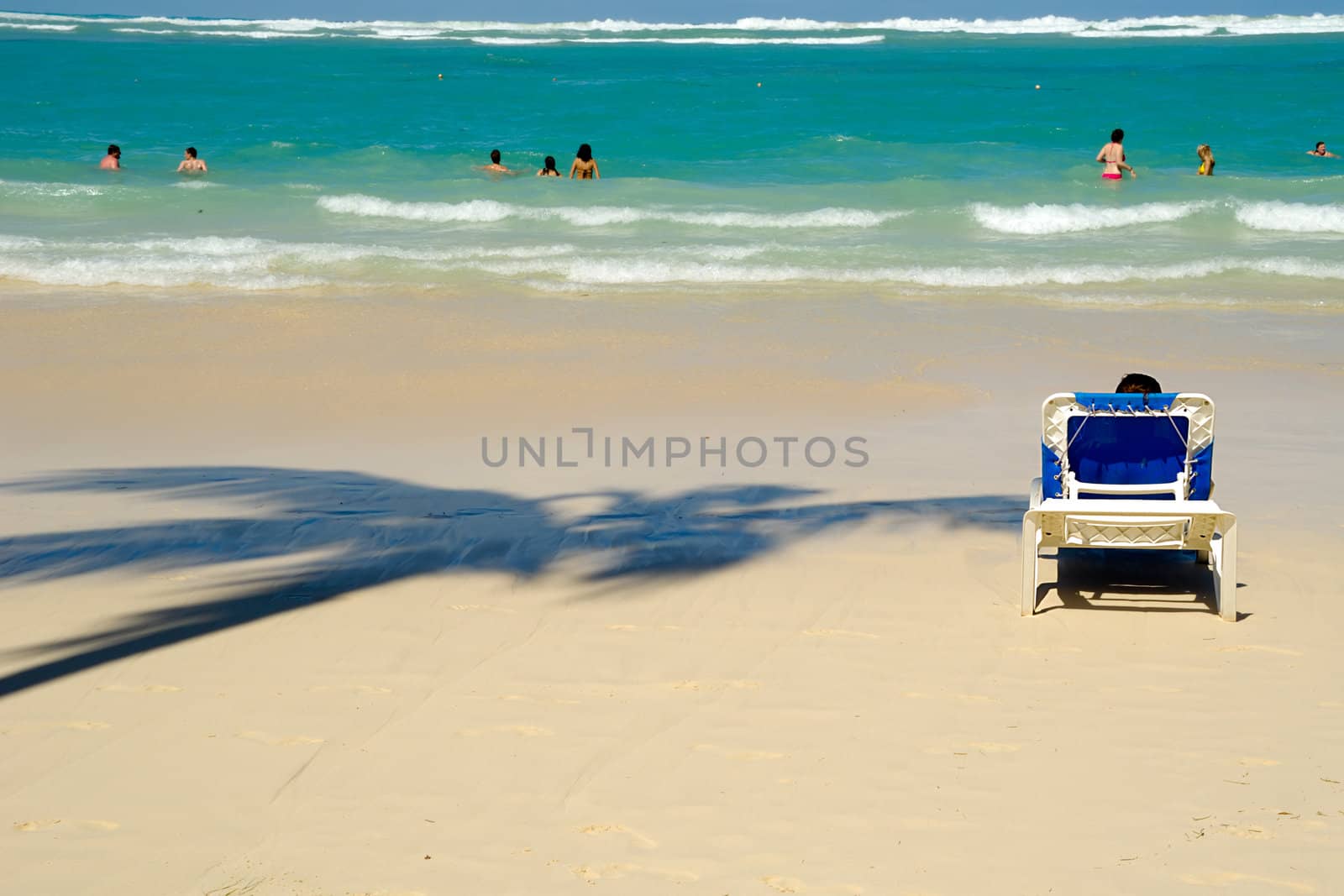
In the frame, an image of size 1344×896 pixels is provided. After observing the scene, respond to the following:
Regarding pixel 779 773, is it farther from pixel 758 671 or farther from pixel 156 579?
pixel 156 579

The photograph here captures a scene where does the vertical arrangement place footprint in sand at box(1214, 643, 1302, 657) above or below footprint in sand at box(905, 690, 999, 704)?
above

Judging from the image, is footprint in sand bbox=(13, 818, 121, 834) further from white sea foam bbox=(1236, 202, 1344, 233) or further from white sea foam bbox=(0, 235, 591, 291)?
white sea foam bbox=(1236, 202, 1344, 233)

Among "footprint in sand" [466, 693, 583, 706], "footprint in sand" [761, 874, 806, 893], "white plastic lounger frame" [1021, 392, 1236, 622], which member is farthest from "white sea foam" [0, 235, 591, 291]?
"footprint in sand" [761, 874, 806, 893]

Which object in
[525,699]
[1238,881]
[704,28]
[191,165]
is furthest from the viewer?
[704,28]

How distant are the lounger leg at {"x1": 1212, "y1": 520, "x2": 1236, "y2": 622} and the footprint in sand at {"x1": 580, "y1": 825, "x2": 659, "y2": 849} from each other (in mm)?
2818

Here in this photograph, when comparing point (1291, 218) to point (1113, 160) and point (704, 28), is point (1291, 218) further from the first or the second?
point (704, 28)

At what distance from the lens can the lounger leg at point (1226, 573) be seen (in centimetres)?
538

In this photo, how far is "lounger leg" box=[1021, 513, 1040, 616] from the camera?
214 inches

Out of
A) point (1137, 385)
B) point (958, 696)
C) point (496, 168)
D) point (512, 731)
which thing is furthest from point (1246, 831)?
point (496, 168)

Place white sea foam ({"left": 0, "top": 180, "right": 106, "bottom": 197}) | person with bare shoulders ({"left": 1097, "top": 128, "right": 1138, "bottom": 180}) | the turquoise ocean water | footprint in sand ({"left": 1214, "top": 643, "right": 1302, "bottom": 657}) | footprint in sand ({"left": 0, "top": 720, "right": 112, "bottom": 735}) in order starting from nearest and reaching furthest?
1. footprint in sand ({"left": 0, "top": 720, "right": 112, "bottom": 735})
2. footprint in sand ({"left": 1214, "top": 643, "right": 1302, "bottom": 657})
3. the turquoise ocean water
4. white sea foam ({"left": 0, "top": 180, "right": 106, "bottom": 197})
5. person with bare shoulders ({"left": 1097, "top": 128, "right": 1138, "bottom": 180})

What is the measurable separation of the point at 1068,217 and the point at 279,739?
53.1 feet

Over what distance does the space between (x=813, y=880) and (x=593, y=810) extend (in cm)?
70

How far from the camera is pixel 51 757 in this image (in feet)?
13.9

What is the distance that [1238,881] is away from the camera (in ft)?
11.6
